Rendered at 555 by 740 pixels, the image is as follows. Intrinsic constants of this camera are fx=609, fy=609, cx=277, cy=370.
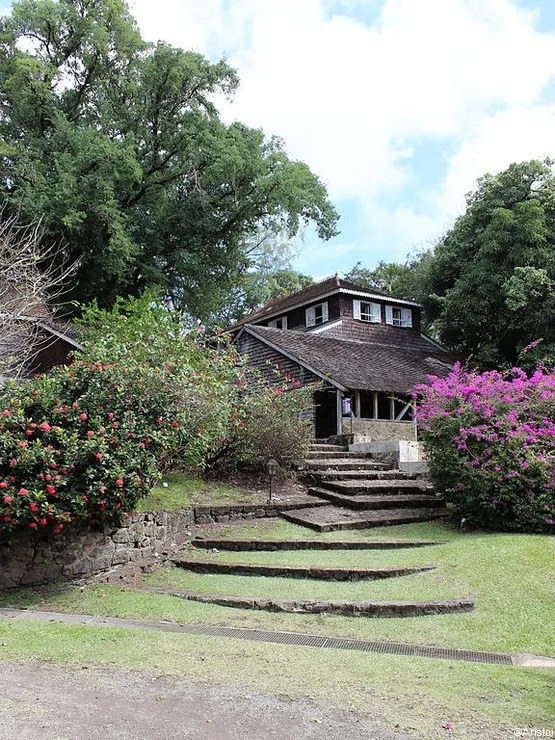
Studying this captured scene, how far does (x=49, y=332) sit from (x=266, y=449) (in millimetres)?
11383

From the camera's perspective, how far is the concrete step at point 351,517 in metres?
10.7

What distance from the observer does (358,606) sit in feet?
21.9

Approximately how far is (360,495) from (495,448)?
3134 millimetres

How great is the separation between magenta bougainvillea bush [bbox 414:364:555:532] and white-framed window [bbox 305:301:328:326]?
56.1ft

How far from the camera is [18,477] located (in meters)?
7.59

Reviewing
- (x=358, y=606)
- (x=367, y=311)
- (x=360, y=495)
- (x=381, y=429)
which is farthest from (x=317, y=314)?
(x=358, y=606)

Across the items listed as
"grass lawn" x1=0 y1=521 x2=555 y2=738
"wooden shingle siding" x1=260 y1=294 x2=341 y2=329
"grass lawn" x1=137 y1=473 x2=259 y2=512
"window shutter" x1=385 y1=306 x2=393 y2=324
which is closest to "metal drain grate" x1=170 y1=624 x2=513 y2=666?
"grass lawn" x1=0 y1=521 x2=555 y2=738

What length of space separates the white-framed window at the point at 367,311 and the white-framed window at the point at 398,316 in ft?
1.71

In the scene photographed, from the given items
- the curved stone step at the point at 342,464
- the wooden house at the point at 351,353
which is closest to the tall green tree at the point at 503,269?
the wooden house at the point at 351,353

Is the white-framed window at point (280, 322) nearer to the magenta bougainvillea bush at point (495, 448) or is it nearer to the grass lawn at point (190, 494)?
the grass lawn at point (190, 494)

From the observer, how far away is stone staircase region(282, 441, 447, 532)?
438 inches

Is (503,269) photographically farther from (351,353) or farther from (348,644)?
(348,644)

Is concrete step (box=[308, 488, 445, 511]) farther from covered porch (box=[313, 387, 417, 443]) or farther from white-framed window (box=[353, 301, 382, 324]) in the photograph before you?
white-framed window (box=[353, 301, 382, 324])

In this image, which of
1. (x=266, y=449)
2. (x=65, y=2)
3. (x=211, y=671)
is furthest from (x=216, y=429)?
(x=65, y=2)
